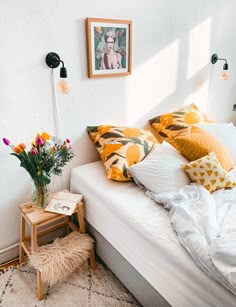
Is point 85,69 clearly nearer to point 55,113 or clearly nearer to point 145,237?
point 55,113

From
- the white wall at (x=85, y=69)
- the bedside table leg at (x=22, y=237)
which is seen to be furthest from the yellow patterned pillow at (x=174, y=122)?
the bedside table leg at (x=22, y=237)

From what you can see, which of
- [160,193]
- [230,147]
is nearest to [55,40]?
[160,193]

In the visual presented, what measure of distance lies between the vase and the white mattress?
0.25 metres

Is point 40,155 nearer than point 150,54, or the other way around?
point 40,155

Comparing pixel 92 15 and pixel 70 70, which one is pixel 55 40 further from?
pixel 92 15

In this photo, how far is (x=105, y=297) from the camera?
1571mm

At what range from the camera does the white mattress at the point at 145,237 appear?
1.07 meters

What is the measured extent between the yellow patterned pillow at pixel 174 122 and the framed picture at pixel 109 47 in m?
0.53

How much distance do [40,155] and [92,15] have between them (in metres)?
1.00

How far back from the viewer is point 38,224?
5.05 ft

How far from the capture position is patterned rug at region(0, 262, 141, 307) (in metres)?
1.54

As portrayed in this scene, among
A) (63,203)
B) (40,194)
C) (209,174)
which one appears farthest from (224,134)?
(40,194)

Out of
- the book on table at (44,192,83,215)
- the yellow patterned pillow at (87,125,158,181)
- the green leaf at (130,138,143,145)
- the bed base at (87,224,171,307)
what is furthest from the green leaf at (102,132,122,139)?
the bed base at (87,224,171,307)

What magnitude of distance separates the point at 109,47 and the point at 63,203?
113cm
